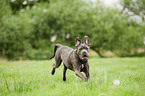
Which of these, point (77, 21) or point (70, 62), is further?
point (77, 21)

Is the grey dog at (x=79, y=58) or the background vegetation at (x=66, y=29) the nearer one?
Result: the grey dog at (x=79, y=58)

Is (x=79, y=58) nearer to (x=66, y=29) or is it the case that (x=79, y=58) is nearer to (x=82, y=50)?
(x=82, y=50)

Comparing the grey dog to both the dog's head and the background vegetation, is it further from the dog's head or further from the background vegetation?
the background vegetation

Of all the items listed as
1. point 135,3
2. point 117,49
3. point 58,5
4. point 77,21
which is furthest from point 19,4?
point 135,3

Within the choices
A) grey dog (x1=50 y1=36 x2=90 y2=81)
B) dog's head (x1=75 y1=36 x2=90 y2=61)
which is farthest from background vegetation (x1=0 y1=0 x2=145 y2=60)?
dog's head (x1=75 y1=36 x2=90 y2=61)

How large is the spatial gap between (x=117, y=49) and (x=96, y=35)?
193 inches

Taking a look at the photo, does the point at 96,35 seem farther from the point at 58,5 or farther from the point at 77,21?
the point at 58,5

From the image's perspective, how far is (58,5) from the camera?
23.2 metres

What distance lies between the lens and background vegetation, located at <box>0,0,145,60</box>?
70.6 feet

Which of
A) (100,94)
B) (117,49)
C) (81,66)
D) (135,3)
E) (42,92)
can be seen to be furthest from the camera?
(117,49)

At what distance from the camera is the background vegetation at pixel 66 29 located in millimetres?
21530

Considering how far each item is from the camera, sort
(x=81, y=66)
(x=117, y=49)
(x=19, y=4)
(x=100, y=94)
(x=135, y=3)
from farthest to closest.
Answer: (x=19, y=4) → (x=117, y=49) → (x=135, y=3) → (x=81, y=66) → (x=100, y=94)

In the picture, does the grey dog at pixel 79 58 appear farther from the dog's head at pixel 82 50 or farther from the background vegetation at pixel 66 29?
the background vegetation at pixel 66 29

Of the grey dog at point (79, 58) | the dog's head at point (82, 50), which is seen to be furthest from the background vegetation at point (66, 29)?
the dog's head at point (82, 50)
